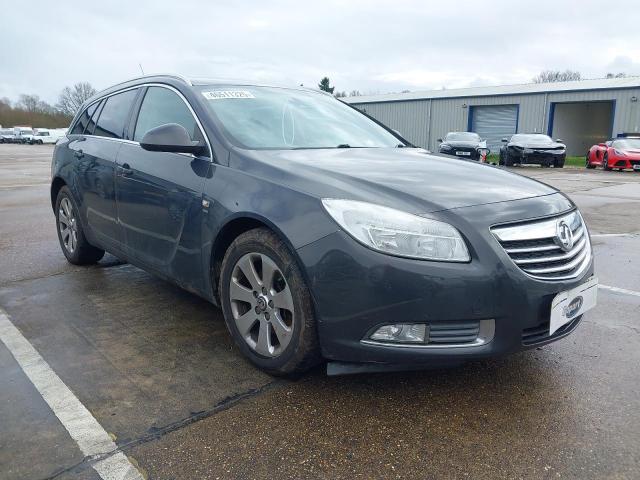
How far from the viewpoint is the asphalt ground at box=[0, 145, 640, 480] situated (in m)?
2.17

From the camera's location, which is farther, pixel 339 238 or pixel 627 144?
pixel 627 144

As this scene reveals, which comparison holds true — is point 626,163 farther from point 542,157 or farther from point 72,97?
point 72,97

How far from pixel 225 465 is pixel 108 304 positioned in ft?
7.37

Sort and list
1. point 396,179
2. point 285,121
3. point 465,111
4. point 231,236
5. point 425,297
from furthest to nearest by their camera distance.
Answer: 1. point 465,111
2. point 285,121
3. point 231,236
4. point 396,179
5. point 425,297

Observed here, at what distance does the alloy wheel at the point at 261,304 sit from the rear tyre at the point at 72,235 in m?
2.49

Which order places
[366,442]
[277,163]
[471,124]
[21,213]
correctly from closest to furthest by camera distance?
1. [366,442]
2. [277,163]
3. [21,213]
4. [471,124]

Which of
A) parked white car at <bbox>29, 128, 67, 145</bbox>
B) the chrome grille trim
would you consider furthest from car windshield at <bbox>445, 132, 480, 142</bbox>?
parked white car at <bbox>29, 128, 67, 145</bbox>

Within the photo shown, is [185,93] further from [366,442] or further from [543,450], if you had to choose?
[543,450]

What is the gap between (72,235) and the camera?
5.05 m

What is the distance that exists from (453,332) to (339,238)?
63 cm

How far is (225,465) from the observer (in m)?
2.16

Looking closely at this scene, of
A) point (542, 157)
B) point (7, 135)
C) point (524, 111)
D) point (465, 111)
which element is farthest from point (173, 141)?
point (7, 135)

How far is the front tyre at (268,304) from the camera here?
101 inches

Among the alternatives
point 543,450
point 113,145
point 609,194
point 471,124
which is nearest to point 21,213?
point 113,145
